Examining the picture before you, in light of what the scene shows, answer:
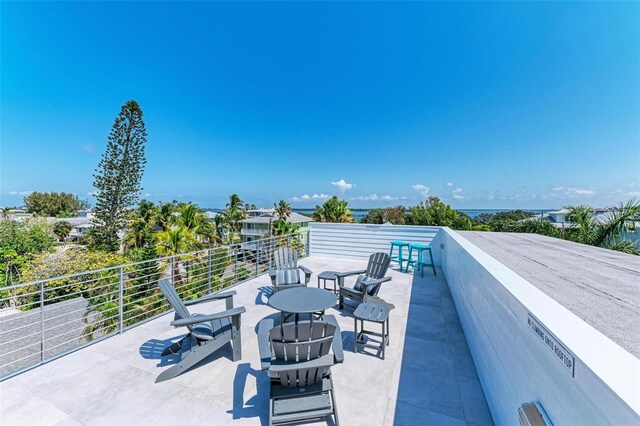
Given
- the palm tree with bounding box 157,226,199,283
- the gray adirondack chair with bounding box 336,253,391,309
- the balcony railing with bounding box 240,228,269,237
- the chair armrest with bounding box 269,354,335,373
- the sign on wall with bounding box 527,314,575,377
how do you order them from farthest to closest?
the balcony railing with bounding box 240,228,269,237 → the palm tree with bounding box 157,226,199,283 → the gray adirondack chair with bounding box 336,253,391,309 → the chair armrest with bounding box 269,354,335,373 → the sign on wall with bounding box 527,314,575,377

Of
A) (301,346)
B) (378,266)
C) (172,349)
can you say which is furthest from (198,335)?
(378,266)

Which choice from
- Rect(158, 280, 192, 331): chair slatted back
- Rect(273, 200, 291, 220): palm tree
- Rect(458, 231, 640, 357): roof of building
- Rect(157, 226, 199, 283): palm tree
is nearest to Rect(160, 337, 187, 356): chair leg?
Rect(158, 280, 192, 331): chair slatted back

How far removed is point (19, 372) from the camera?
258cm

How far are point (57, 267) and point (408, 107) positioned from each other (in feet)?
73.5

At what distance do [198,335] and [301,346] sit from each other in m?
1.36

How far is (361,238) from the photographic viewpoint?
8.83 metres

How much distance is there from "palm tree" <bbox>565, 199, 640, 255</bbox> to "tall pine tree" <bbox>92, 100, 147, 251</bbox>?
21.8 m

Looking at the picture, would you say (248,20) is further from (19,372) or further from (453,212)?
(453,212)

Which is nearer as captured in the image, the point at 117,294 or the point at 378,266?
the point at 378,266

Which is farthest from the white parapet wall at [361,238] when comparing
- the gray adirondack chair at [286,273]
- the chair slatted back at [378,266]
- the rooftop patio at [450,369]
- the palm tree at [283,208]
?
the palm tree at [283,208]

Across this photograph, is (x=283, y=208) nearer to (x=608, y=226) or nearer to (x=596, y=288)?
(x=608, y=226)

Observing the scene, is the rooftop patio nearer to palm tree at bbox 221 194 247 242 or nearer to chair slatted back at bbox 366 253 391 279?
chair slatted back at bbox 366 253 391 279

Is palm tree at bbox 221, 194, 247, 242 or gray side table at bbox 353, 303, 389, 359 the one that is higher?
palm tree at bbox 221, 194, 247, 242

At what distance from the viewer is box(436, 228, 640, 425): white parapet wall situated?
33.2 inches
